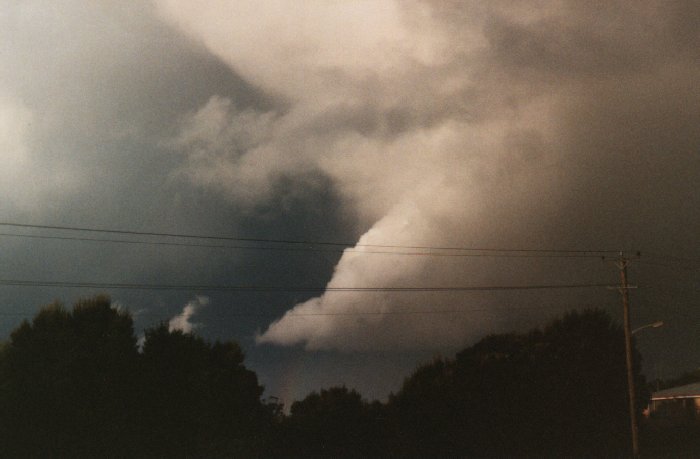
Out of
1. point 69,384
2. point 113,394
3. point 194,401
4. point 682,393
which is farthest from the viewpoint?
point 682,393

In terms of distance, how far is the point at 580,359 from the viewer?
49.2 metres

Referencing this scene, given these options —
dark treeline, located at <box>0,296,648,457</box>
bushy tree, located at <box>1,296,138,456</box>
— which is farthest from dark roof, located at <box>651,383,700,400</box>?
bushy tree, located at <box>1,296,138,456</box>

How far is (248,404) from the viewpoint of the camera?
43812mm

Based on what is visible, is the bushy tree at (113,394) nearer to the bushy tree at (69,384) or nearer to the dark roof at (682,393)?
the bushy tree at (69,384)

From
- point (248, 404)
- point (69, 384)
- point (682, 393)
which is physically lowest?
point (248, 404)

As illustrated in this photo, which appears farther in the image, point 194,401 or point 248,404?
point 248,404

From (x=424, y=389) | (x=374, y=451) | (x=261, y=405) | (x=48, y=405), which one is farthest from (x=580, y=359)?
(x=48, y=405)

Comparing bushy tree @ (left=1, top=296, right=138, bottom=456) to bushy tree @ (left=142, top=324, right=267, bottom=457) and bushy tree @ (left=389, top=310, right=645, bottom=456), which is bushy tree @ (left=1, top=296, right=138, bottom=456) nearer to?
bushy tree @ (left=142, top=324, right=267, bottom=457)

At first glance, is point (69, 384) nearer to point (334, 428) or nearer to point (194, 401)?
point (194, 401)

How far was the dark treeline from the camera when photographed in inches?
1442

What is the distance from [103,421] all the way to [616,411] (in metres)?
37.6

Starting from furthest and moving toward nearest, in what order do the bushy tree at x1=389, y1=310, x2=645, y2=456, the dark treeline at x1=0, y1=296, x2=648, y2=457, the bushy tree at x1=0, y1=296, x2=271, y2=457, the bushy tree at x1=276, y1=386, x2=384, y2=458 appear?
the bushy tree at x1=389, y1=310, x2=645, y2=456 → the bushy tree at x1=276, y1=386, x2=384, y2=458 → the dark treeline at x1=0, y1=296, x2=648, y2=457 → the bushy tree at x1=0, y1=296, x2=271, y2=457

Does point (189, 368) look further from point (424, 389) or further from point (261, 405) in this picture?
point (424, 389)

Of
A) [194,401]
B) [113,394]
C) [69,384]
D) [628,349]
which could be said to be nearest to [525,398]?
[628,349]
